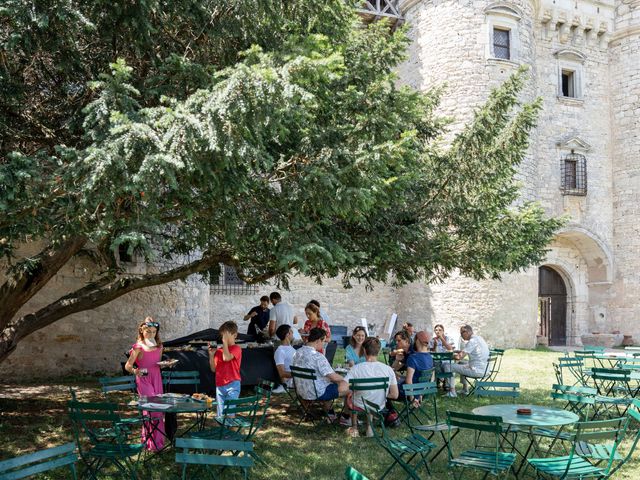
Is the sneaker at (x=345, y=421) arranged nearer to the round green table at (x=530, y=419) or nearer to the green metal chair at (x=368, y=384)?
the green metal chair at (x=368, y=384)

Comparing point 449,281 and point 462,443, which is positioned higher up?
point 449,281

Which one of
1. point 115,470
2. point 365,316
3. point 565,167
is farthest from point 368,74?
point 565,167

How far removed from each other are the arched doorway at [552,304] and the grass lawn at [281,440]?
458 inches

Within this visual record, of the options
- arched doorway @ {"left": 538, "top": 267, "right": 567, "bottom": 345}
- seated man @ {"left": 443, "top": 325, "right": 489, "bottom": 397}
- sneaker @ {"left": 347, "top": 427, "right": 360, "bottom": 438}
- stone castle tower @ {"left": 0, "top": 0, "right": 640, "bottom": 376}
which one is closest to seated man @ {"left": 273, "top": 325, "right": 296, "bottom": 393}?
sneaker @ {"left": 347, "top": 427, "right": 360, "bottom": 438}

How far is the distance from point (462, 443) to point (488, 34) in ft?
47.0

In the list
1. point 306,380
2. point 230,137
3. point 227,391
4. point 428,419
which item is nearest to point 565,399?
point 428,419

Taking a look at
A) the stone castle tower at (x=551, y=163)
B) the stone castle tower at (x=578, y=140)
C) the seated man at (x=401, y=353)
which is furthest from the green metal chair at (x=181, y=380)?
the stone castle tower at (x=578, y=140)

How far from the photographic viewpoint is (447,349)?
1078cm

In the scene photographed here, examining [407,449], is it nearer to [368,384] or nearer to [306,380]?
[368,384]

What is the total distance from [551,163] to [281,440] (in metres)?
16.1

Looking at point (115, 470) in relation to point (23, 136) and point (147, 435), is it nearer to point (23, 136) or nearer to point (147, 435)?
point (147, 435)

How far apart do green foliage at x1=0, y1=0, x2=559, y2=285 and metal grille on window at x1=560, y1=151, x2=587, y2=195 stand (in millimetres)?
13063

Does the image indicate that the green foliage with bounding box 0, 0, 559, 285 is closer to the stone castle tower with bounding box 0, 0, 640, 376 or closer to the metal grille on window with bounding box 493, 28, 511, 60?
the stone castle tower with bounding box 0, 0, 640, 376

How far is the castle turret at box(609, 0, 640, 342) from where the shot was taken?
19906mm
